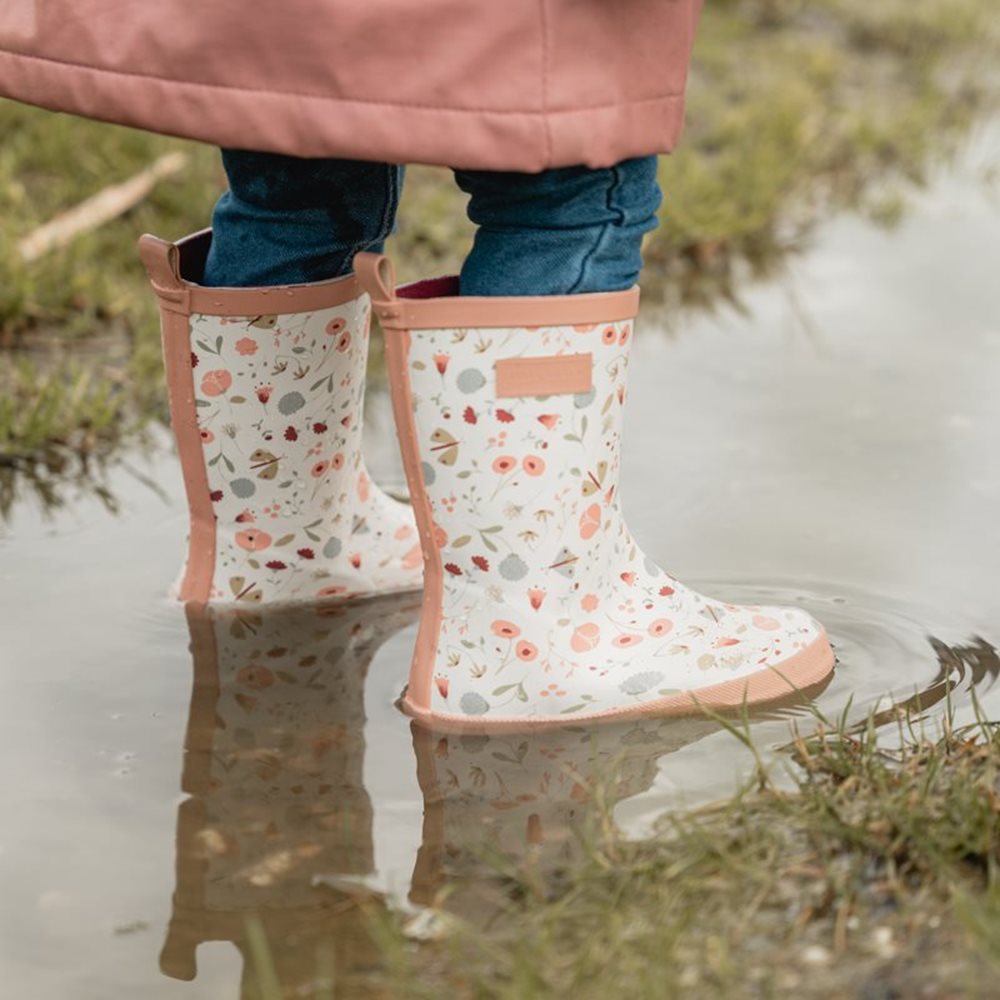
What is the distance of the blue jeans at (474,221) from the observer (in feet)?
Answer: 5.08

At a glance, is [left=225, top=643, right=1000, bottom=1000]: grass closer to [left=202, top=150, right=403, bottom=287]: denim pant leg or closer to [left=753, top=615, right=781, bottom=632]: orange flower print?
[left=753, top=615, right=781, bottom=632]: orange flower print

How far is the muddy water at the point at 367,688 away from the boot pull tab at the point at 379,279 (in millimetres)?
414

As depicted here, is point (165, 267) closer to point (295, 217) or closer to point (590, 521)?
point (295, 217)

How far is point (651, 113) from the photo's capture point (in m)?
1.51

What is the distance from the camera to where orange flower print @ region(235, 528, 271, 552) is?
1909mm

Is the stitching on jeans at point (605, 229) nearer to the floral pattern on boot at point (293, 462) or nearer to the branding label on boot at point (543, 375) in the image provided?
the branding label on boot at point (543, 375)

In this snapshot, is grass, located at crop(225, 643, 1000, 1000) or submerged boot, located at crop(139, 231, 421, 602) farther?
submerged boot, located at crop(139, 231, 421, 602)

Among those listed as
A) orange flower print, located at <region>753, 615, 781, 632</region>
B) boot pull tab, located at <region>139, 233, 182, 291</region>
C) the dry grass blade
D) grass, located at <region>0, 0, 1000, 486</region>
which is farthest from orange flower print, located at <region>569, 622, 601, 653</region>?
the dry grass blade

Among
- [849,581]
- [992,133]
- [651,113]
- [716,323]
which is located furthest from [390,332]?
[992,133]

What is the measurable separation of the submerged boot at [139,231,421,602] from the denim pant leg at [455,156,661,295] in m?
0.27

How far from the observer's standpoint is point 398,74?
1417 millimetres

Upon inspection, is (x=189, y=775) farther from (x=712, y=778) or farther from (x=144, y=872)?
(x=712, y=778)

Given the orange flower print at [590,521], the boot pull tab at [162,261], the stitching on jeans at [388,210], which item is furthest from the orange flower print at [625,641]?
the boot pull tab at [162,261]

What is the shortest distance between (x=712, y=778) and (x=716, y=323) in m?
1.53
